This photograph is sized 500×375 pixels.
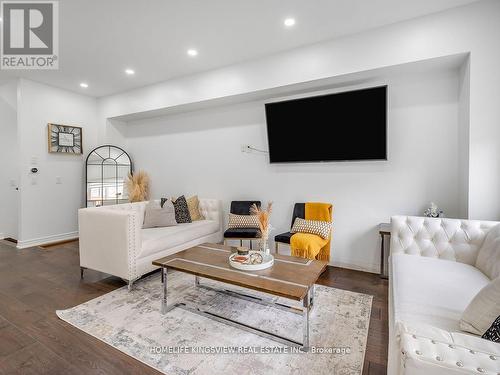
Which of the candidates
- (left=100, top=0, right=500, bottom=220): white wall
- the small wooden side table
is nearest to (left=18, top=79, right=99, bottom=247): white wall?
(left=100, top=0, right=500, bottom=220): white wall

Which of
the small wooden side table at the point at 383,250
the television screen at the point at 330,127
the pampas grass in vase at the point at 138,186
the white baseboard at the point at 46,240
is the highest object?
the television screen at the point at 330,127

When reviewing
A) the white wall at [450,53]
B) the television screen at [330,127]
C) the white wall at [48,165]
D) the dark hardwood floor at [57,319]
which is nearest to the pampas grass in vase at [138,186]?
the white wall at [48,165]

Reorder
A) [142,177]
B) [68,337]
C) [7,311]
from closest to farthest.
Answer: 1. [68,337]
2. [7,311]
3. [142,177]

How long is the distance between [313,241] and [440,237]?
4.00 ft

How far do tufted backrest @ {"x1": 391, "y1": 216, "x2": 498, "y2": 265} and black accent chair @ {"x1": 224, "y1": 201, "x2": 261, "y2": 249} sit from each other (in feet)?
5.56

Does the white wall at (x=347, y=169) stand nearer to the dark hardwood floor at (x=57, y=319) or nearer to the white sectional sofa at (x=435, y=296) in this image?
the white sectional sofa at (x=435, y=296)

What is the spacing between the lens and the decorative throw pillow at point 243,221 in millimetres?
3846

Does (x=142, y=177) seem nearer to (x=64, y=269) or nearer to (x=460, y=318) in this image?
(x=64, y=269)

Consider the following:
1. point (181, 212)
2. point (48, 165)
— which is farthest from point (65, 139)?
point (181, 212)

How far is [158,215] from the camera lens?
374 cm

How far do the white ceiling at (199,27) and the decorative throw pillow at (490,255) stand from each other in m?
2.17

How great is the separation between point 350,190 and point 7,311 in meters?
3.87

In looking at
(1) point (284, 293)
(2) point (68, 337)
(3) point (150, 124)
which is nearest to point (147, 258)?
(2) point (68, 337)

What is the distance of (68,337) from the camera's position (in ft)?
6.51
